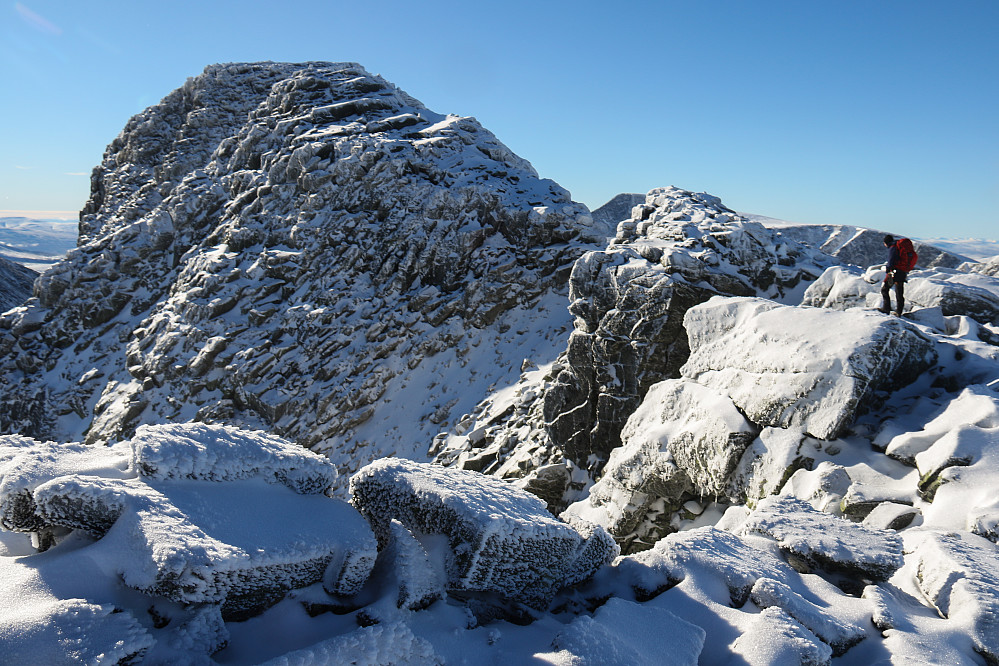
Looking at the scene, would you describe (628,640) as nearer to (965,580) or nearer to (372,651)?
(372,651)

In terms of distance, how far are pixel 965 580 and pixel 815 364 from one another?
368 cm

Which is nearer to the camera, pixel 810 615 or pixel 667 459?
pixel 810 615

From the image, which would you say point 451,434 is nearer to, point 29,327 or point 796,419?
point 796,419

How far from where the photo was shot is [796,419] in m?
7.15

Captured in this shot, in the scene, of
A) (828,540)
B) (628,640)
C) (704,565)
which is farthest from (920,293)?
(628,640)

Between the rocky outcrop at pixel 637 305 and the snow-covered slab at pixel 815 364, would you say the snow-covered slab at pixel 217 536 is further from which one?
the rocky outcrop at pixel 637 305

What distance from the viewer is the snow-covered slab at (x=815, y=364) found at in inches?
273

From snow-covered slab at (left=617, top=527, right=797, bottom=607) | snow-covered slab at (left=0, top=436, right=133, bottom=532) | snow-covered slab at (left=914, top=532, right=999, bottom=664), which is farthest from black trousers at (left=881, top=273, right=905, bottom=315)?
snow-covered slab at (left=0, top=436, right=133, bottom=532)

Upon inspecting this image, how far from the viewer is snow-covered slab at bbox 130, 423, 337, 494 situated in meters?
3.49

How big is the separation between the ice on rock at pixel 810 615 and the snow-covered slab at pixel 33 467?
4640 millimetres

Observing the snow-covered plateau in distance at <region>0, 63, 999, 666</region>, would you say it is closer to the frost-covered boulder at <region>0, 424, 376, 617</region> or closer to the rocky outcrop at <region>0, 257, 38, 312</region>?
the frost-covered boulder at <region>0, 424, 376, 617</region>

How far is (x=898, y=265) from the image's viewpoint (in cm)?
919

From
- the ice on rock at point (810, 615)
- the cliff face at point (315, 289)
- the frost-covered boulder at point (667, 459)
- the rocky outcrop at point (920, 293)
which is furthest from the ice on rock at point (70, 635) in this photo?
the cliff face at point (315, 289)

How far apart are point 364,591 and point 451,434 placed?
1662cm
